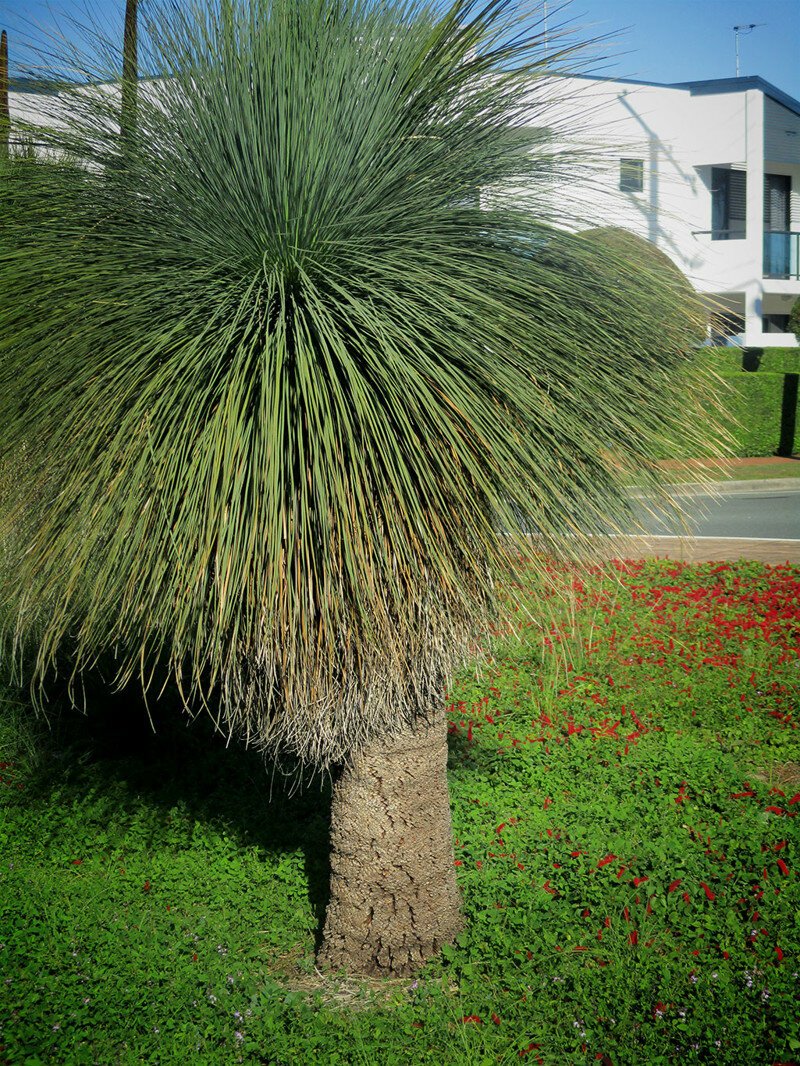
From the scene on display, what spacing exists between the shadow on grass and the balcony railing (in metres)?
24.3

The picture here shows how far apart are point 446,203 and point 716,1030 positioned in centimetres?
285

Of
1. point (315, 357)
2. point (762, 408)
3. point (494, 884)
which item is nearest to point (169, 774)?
point (494, 884)

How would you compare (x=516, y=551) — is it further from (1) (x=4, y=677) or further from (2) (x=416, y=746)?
(1) (x=4, y=677)

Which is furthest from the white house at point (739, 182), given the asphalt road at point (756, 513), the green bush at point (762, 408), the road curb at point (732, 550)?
the road curb at point (732, 550)

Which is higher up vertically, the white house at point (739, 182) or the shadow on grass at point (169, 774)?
the white house at point (739, 182)

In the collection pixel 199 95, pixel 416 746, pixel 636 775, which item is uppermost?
pixel 199 95

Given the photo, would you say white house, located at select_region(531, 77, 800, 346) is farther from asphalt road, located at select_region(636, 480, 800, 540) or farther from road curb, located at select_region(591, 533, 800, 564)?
road curb, located at select_region(591, 533, 800, 564)

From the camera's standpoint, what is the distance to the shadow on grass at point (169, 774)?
5.11 metres

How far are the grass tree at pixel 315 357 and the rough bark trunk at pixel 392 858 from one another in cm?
29

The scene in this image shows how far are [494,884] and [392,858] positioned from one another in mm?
743

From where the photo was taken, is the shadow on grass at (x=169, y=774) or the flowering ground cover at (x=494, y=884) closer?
the flowering ground cover at (x=494, y=884)

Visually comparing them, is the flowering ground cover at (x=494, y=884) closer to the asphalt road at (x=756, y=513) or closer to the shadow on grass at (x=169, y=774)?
the shadow on grass at (x=169, y=774)

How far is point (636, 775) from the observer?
5.11 m

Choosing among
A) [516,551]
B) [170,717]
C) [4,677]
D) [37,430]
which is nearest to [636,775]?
[516,551]
